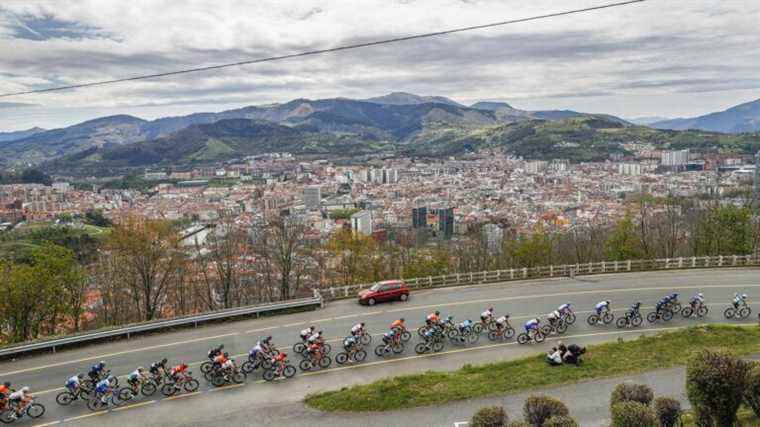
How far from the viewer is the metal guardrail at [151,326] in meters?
21.3

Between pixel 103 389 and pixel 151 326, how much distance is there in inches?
311

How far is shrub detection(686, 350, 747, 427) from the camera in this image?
954cm

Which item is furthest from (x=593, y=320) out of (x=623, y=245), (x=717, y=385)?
(x=623, y=245)

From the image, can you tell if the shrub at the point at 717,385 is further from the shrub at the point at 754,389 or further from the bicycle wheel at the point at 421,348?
the bicycle wheel at the point at 421,348

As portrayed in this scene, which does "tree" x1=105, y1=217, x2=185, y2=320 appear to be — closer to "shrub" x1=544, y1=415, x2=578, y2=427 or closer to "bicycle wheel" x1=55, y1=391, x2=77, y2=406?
"bicycle wheel" x1=55, y1=391, x2=77, y2=406

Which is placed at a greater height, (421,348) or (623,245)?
(623,245)

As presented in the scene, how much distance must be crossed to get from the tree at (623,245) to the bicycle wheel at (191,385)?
120ft

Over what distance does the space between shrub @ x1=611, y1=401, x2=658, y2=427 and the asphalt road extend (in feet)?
21.8

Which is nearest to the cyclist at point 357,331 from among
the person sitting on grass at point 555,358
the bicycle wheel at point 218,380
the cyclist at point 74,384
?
the bicycle wheel at point 218,380

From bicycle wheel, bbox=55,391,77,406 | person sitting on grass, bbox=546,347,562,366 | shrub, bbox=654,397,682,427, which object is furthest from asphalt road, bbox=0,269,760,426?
shrub, bbox=654,397,682,427

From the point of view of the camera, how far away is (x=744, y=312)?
24125mm

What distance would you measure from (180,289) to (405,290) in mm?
21113

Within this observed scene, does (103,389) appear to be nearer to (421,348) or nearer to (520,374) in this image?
(421,348)

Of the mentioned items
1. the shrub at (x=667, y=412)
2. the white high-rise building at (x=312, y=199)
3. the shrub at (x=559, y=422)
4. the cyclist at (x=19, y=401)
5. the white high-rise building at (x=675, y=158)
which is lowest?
the cyclist at (x=19, y=401)
